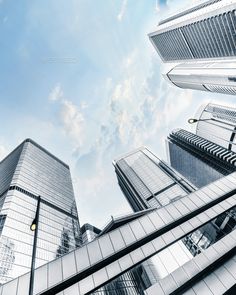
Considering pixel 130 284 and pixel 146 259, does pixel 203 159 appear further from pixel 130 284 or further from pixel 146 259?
pixel 146 259

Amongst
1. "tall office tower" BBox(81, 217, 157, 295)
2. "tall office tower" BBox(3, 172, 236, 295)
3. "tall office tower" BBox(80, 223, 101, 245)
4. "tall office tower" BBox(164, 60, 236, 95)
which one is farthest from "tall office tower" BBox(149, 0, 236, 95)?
"tall office tower" BBox(3, 172, 236, 295)

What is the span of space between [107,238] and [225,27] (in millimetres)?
153378

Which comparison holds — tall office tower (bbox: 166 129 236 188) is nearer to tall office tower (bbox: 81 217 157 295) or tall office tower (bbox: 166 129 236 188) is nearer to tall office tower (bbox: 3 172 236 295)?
tall office tower (bbox: 81 217 157 295)

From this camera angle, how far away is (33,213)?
101812mm

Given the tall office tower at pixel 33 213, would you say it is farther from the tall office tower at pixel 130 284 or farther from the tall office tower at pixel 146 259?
the tall office tower at pixel 146 259

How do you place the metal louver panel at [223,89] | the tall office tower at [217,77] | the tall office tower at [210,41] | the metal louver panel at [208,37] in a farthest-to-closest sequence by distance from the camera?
1. the metal louver panel at [223,89]
2. the tall office tower at [217,77]
3. the tall office tower at [210,41]
4. the metal louver panel at [208,37]

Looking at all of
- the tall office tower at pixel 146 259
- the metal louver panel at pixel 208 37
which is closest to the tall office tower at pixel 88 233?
the tall office tower at pixel 146 259

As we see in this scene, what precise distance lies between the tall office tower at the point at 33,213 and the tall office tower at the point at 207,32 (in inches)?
5384

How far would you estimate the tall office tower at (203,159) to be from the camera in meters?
142

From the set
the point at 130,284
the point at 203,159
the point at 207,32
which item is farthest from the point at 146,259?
the point at 207,32

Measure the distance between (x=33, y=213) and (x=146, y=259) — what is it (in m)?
94.3

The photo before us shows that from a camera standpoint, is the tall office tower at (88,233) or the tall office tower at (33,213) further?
the tall office tower at (88,233)

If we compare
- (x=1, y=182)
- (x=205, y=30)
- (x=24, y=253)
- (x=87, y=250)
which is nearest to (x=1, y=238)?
(x=24, y=253)

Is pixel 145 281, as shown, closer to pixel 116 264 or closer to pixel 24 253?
pixel 116 264
